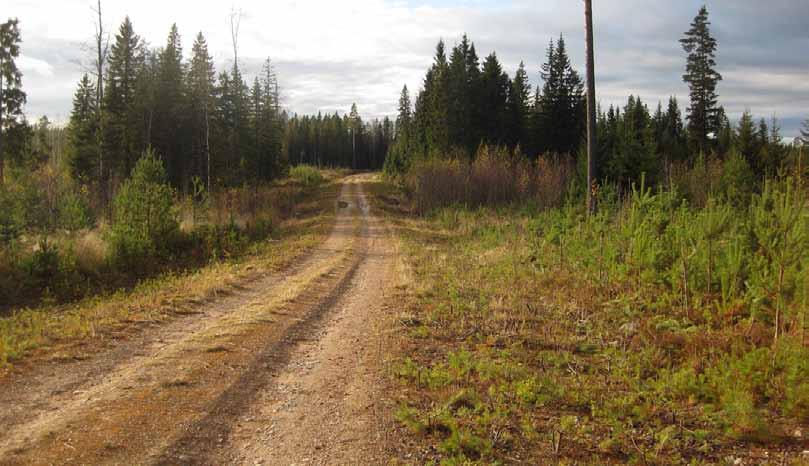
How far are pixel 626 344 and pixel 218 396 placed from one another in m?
5.35

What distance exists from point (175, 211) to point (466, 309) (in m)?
11.4

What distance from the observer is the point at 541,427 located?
528 cm

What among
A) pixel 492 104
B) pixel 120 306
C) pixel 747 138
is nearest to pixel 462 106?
pixel 492 104

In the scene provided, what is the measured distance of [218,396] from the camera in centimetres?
589

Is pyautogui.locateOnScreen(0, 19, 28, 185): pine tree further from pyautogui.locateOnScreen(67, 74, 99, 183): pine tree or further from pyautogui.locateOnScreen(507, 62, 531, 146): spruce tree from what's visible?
pyautogui.locateOnScreen(507, 62, 531, 146): spruce tree

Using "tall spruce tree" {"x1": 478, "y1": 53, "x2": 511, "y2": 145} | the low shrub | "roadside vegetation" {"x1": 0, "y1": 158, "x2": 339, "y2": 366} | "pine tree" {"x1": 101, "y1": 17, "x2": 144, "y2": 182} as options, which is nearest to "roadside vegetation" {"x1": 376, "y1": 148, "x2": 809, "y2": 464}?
"roadside vegetation" {"x1": 0, "y1": 158, "x2": 339, "y2": 366}

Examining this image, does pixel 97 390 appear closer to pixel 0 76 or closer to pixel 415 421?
pixel 415 421

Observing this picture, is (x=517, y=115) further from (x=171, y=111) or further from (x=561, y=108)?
(x=171, y=111)

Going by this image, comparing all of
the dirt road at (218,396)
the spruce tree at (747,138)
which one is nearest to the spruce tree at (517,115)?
the spruce tree at (747,138)

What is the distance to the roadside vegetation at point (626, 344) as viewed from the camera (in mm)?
5062

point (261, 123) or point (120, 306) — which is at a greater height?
point (261, 123)

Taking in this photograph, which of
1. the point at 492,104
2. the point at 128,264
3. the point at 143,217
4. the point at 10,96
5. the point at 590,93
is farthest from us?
the point at 492,104

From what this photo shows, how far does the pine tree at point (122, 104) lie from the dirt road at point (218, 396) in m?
32.0

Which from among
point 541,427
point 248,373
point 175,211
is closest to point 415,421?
point 541,427
